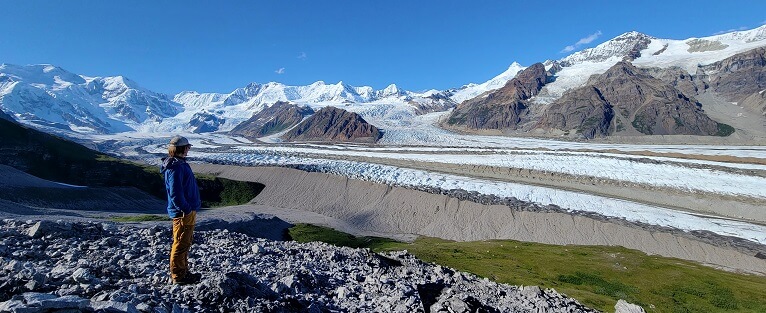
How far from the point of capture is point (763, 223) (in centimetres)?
7412

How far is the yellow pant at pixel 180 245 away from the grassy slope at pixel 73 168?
85557mm

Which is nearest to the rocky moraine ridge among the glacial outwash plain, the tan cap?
the glacial outwash plain

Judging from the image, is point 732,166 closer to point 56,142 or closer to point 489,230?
point 489,230

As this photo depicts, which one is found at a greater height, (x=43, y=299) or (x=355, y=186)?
(x=43, y=299)

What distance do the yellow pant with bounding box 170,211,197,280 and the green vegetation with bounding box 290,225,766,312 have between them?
2408 centimetres

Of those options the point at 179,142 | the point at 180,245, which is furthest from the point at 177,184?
the point at 180,245

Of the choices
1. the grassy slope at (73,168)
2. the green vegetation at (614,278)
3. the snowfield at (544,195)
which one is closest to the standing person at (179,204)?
the green vegetation at (614,278)

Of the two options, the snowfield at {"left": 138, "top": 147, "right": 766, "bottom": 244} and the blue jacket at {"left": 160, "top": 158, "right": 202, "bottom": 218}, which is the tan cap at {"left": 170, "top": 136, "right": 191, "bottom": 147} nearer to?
the blue jacket at {"left": 160, "top": 158, "right": 202, "bottom": 218}

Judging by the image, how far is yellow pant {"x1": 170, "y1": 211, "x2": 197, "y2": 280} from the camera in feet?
32.4

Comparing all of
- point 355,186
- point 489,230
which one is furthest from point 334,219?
point 489,230

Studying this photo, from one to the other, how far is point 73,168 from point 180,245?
100m

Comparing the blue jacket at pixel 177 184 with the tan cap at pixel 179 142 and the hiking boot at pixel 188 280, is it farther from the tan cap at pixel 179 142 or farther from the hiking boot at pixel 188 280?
the hiking boot at pixel 188 280

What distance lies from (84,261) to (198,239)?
7.80m

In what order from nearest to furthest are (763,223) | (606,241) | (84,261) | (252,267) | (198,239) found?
(84,261), (252,267), (198,239), (606,241), (763,223)
